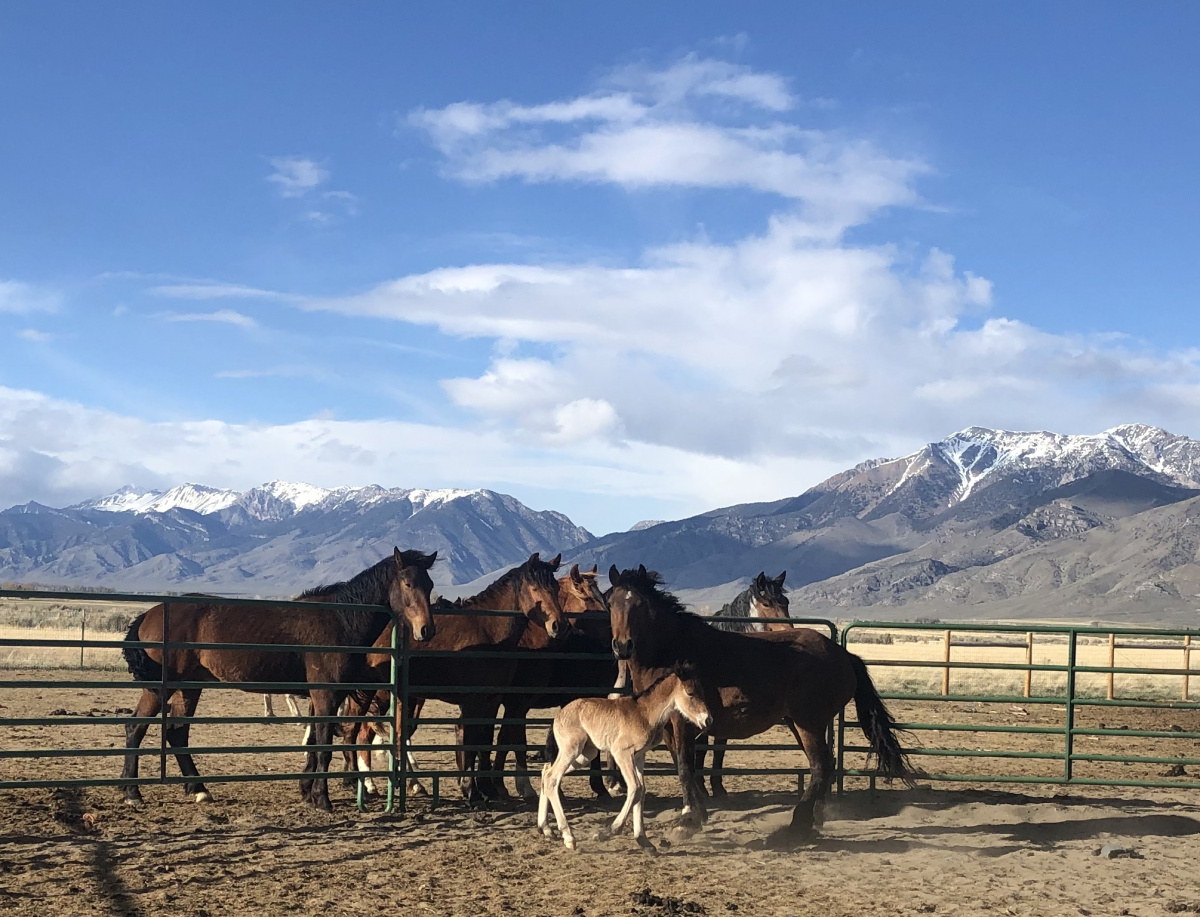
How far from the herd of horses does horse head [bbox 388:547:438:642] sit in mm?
12

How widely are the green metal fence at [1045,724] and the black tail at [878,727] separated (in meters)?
0.23

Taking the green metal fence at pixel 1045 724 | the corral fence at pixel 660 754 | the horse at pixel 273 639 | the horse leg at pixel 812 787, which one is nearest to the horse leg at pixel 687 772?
the horse leg at pixel 812 787

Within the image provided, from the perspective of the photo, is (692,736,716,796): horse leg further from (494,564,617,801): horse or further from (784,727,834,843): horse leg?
(494,564,617,801): horse

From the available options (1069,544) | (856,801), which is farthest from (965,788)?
(1069,544)

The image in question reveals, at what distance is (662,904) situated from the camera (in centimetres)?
671

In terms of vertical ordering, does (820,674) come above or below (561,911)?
above

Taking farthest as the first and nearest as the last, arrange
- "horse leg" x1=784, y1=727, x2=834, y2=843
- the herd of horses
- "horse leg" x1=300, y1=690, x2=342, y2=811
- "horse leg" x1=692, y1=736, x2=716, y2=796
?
"horse leg" x1=692, y1=736, x2=716, y2=796
"horse leg" x1=300, y1=690, x2=342, y2=811
the herd of horses
"horse leg" x1=784, y1=727, x2=834, y2=843

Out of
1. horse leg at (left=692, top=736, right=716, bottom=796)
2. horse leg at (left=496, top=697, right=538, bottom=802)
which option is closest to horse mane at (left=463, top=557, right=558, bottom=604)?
horse leg at (left=496, top=697, right=538, bottom=802)

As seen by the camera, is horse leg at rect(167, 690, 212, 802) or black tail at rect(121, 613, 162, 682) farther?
black tail at rect(121, 613, 162, 682)

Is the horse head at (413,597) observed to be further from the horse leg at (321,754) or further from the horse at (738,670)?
the horse at (738,670)

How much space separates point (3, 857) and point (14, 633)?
39.5 m

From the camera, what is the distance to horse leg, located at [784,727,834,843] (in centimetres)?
877

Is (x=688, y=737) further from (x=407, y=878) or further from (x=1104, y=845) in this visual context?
(x=1104, y=845)

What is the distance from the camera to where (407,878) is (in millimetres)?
7176
